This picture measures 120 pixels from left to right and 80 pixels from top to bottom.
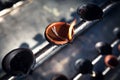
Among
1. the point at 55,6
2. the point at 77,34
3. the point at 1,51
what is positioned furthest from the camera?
the point at 55,6

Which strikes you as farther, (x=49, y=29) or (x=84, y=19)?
(x=84, y=19)

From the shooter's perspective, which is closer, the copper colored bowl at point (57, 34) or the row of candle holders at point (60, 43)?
the row of candle holders at point (60, 43)

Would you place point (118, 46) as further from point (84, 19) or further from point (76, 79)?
point (76, 79)

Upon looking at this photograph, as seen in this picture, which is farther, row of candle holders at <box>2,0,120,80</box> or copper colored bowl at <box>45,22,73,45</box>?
copper colored bowl at <box>45,22,73,45</box>

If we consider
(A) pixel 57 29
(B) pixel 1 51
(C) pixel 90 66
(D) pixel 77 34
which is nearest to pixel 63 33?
(A) pixel 57 29
